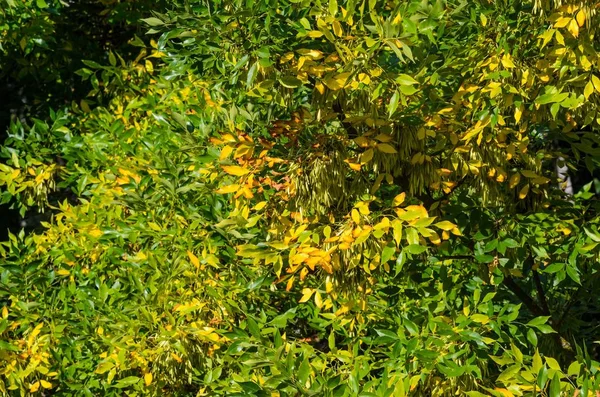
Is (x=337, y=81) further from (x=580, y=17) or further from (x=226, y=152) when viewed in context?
(x=580, y=17)

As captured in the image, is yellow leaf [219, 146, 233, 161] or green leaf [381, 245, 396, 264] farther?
yellow leaf [219, 146, 233, 161]

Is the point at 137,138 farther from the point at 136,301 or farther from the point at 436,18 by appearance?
the point at 436,18

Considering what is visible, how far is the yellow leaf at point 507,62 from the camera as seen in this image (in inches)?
121

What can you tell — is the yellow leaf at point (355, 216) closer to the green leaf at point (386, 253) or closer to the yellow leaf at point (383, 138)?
the green leaf at point (386, 253)

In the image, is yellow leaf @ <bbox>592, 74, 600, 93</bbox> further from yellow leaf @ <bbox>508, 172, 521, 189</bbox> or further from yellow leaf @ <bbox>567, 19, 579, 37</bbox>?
yellow leaf @ <bbox>508, 172, 521, 189</bbox>

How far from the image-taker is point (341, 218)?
3.26 m

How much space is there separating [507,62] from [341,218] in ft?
2.82

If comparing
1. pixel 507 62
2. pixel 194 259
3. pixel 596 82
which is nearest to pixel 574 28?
Answer: pixel 596 82

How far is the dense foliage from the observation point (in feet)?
9.85

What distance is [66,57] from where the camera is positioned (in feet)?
22.2

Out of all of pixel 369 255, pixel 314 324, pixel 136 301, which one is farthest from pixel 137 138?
pixel 369 255

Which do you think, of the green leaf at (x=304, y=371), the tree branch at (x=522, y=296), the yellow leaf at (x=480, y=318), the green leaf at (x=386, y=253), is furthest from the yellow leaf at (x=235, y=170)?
the tree branch at (x=522, y=296)

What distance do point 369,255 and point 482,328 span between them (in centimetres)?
67

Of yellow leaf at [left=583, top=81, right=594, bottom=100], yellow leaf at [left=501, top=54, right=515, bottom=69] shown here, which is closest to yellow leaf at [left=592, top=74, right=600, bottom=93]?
yellow leaf at [left=583, top=81, right=594, bottom=100]
